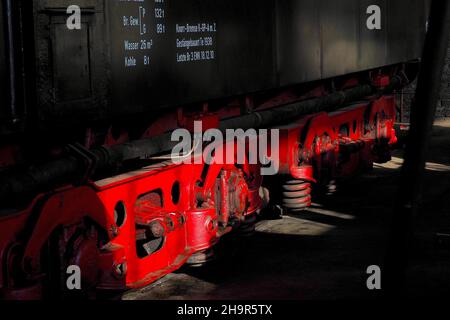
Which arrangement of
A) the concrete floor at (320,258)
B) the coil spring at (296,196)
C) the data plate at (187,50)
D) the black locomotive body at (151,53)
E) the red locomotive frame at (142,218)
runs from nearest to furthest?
the black locomotive body at (151,53)
the red locomotive frame at (142,218)
the data plate at (187,50)
the concrete floor at (320,258)
the coil spring at (296,196)

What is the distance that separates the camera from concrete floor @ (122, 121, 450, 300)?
7.44 meters

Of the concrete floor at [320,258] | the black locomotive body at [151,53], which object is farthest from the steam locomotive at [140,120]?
the concrete floor at [320,258]

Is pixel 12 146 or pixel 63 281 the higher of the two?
pixel 12 146

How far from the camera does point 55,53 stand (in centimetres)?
557

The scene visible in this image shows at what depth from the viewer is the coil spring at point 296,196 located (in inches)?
404

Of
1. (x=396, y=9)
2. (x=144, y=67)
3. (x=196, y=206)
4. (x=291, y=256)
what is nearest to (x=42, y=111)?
(x=144, y=67)

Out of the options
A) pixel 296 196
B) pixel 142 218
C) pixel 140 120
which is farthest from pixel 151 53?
pixel 296 196

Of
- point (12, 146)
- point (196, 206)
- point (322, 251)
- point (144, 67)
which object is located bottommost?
point (322, 251)

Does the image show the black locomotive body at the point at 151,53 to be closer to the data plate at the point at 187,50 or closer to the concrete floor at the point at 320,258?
the data plate at the point at 187,50

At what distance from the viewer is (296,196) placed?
33.9 feet

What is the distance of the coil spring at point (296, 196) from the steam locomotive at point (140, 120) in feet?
0.04

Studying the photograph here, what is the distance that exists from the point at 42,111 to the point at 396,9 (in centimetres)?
807
